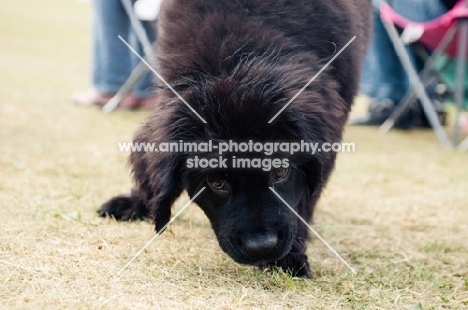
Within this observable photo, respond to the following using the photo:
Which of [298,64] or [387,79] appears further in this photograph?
[387,79]

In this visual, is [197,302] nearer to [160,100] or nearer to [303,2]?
[160,100]

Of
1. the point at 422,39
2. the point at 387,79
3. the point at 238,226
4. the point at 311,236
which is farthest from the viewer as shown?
the point at 387,79

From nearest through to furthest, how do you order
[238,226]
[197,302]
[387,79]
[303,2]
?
[197,302] < [238,226] < [303,2] < [387,79]

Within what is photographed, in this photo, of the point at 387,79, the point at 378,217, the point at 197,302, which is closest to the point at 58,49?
the point at 387,79

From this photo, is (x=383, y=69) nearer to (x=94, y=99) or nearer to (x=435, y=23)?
(x=435, y=23)

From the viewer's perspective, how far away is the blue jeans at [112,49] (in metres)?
6.64

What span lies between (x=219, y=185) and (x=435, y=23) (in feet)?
13.4

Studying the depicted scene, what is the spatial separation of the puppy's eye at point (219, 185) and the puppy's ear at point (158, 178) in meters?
0.17

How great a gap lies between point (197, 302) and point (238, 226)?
1.21 feet

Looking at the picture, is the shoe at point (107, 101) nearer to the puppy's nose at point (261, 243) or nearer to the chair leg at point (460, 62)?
the chair leg at point (460, 62)

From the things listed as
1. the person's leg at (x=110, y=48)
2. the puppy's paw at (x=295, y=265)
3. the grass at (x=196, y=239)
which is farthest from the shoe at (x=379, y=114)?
the puppy's paw at (x=295, y=265)

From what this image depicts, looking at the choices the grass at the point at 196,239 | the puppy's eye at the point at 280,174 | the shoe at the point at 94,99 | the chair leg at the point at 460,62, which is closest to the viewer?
the grass at the point at 196,239

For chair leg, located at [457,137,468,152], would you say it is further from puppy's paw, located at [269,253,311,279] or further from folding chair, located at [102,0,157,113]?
puppy's paw, located at [269,253,311,279]

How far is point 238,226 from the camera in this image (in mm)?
2416
